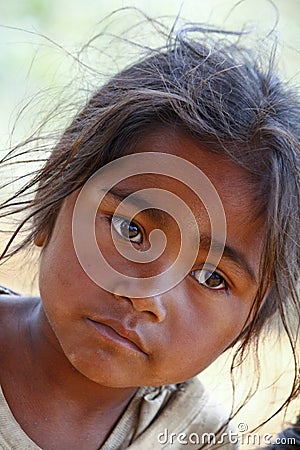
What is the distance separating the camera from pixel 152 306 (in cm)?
103

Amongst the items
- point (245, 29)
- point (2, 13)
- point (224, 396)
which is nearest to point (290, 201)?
point (245, 29)

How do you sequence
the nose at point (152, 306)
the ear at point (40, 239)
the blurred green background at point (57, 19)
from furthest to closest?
the blurred green background at point (57, 19), the ear at point (40, 239), the nose at point (152, 306)

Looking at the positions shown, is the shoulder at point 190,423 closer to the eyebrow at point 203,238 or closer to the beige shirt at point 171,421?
the beige shirt at point 171,421

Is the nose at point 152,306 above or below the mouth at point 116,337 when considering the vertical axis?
above

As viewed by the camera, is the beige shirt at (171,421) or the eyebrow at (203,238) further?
the beige shirt at (171,421)

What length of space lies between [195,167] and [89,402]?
14.7 inches

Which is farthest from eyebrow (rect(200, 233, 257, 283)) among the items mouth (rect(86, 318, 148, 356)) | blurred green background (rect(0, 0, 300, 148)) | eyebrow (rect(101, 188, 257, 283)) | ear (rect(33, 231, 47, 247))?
blurred green background (rect(0, 0, 300, 148))

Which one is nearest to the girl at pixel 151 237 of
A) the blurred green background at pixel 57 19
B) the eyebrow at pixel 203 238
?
the eyebrow at pixel 203 238

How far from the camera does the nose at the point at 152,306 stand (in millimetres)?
1024

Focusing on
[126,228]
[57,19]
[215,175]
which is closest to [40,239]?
[126,228]

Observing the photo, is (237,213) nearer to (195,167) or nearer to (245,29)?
(195,167)

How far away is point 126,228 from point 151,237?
0.04 metres

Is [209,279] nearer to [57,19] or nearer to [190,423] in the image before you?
[190,423]

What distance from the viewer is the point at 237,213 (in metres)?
1.07
